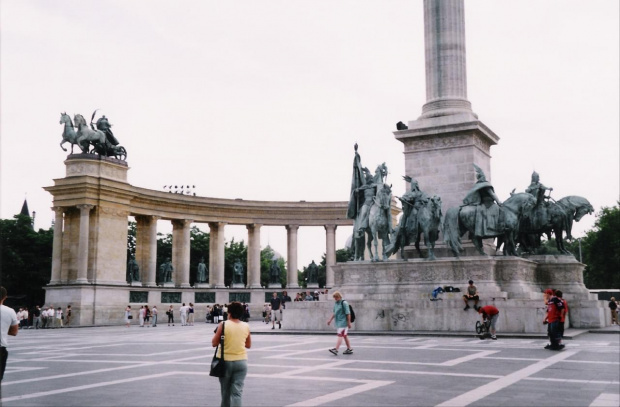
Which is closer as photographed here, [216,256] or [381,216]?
[381,216]

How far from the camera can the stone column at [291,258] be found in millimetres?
72938

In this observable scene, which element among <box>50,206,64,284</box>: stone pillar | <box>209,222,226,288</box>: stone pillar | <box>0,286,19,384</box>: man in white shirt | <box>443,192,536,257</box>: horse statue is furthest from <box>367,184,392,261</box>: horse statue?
<box>209,222,226,288</box>: stone pillar

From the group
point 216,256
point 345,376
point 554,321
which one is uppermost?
point 216,256

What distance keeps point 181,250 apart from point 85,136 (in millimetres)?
16065

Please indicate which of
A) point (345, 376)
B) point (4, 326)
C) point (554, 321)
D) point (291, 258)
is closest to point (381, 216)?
point (554, 321)

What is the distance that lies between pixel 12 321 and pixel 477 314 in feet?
68.9

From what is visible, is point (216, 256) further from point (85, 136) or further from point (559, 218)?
point (559, 218)

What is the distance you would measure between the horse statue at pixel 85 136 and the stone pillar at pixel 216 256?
16304 mm

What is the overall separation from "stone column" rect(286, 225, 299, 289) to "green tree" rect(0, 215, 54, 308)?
26.3m

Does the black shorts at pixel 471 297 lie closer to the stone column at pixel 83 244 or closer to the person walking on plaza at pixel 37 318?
the person walking on plaza at pixel 37 318

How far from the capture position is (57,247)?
59.1m

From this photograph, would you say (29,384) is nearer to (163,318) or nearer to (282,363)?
(282,363)

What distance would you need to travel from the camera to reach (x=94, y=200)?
2314 inches

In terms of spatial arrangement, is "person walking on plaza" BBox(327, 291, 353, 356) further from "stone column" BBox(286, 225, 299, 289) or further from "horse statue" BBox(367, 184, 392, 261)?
"stone column" BBox(286, 225, 299, 289)
